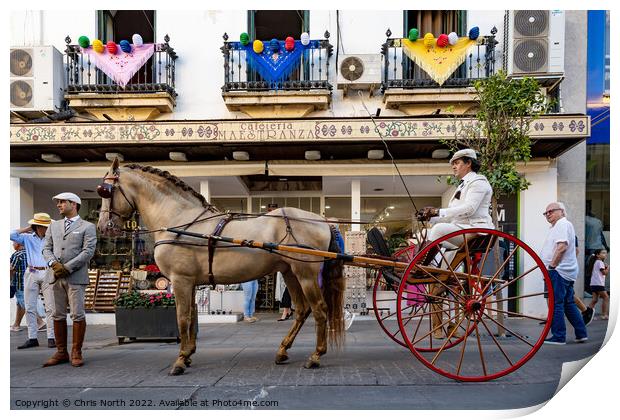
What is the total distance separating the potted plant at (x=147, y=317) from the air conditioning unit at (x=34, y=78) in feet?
12.7

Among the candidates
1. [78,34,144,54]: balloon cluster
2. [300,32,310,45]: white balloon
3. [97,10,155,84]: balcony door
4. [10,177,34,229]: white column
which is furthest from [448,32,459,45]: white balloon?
[10,177,34,229]: white column

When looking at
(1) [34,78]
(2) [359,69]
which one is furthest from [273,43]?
(1) [34,78]

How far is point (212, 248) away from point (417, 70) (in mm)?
5471

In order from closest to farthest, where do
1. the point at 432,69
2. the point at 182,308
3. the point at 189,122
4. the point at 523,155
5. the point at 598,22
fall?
the point at 182,308, the point at 598,22, the point at 523,155, the point at 189,122, the point at 432,69

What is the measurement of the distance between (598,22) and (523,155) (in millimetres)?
1702

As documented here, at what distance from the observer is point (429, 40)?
7.46 metres

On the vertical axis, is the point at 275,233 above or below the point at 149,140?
below

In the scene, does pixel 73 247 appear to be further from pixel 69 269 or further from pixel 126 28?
pixel 126 28

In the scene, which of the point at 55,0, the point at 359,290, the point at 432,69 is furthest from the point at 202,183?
the point at 432,69

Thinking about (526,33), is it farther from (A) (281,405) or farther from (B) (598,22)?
(A) (281,405)

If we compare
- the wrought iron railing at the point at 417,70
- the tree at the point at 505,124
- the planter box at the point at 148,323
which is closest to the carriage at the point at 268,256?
the planter box at the point at 148,323

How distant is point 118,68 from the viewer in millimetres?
7621

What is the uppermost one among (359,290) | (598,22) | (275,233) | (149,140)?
(598,22)

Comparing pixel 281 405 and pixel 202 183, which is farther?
pixel 202 183
